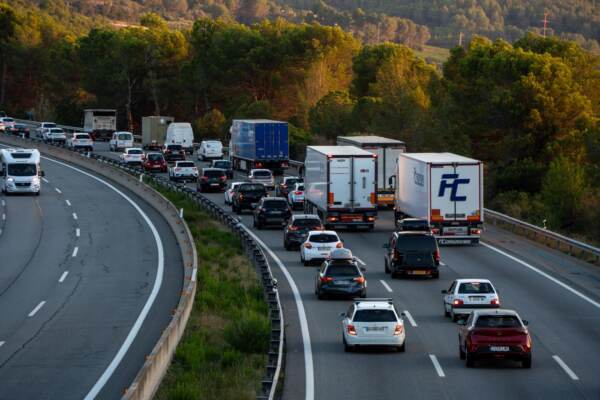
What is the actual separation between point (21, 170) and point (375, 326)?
156 ft

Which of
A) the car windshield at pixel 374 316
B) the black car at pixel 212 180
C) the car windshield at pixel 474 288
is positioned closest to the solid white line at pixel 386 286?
the car windshield at pixel 474 288

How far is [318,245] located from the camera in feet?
143

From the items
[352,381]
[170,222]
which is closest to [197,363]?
[352,381]

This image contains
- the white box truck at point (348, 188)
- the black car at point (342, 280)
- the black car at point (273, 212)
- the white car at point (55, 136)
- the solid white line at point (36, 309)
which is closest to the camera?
the solid white line at point (36, 309)

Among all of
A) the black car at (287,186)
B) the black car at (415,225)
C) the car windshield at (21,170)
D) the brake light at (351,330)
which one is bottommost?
the brake light at (351,330)

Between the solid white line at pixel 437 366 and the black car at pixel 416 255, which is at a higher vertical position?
the black car at pixel 416 255

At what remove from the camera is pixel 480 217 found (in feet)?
159

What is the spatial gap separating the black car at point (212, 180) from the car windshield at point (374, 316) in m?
46.8

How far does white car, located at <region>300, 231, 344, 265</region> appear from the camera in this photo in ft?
142

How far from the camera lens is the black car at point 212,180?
7362 cm

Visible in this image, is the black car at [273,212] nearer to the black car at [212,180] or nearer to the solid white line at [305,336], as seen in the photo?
the solid white line at [305,336]

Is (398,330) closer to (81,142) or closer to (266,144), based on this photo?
(266,144)

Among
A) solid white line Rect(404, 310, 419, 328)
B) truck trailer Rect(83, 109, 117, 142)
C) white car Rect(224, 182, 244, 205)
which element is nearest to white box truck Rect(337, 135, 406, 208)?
white car Rect(224, 182, 244, 205)

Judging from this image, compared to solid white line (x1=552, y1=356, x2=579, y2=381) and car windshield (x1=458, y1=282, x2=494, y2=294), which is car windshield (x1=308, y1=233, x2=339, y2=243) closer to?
car windshield (x1=458, y1=282, x2=494, y2=294)
